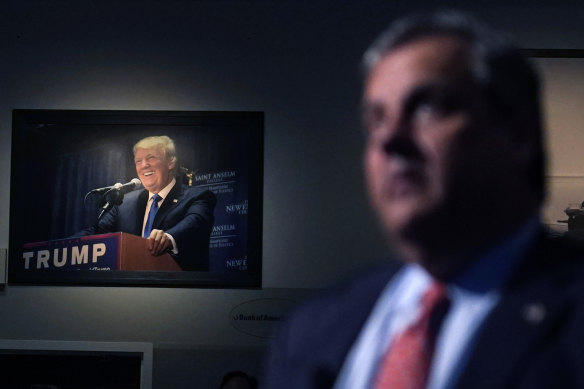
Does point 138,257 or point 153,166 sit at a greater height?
point 153,166

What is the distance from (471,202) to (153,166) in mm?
3163

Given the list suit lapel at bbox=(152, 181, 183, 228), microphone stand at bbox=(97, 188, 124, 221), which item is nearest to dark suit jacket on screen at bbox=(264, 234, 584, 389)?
suit lapel at bbox=(152, 181, 183, 228)

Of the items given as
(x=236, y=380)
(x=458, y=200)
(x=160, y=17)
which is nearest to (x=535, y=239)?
(x=458, y=200)

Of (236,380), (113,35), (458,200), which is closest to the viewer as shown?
(458,200)

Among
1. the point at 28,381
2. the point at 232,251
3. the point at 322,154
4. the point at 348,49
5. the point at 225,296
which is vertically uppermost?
the point at 348,49

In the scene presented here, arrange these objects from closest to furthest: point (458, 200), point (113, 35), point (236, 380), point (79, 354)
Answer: point (458, 200) → point (236, 380) → point (79, 354) → point (113, 35)

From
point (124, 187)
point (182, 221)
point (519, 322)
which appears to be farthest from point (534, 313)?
point (124, 187)

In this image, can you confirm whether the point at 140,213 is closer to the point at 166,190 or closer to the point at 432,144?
the point at 166,190

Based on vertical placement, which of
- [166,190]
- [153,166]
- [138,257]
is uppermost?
[153,166]

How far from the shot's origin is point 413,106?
31 cm

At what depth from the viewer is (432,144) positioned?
300mm

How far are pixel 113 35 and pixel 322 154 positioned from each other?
3.81 ft

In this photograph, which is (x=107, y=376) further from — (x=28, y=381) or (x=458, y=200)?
(x=458, y=200)

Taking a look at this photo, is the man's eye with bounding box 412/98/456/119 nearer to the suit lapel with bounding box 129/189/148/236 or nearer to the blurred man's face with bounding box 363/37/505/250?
the blurred man's face with bounding box 363/37/505/250
